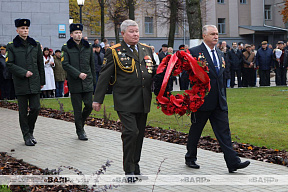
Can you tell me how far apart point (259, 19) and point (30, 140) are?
59.0 m

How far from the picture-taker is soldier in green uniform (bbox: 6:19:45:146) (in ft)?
33.6

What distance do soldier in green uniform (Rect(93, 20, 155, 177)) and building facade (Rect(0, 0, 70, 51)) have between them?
1991 centimetres

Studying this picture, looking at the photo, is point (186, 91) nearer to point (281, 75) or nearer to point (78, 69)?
point (78, 69)

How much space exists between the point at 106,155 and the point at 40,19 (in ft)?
61.7

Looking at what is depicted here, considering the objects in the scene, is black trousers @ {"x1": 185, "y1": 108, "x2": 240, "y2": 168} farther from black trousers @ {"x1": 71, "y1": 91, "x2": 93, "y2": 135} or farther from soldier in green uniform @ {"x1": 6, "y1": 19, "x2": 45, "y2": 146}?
soldier in green uniform @ {"x1": 6, "y1": 19, "x2": 45, "y2": 146}

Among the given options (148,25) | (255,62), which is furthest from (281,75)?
(148,25)

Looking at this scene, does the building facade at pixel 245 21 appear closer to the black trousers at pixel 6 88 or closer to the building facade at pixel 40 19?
the building facade at pixel 40 19

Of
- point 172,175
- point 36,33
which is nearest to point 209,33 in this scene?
point 172,175

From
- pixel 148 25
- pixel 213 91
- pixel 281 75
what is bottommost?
pixel 281 75

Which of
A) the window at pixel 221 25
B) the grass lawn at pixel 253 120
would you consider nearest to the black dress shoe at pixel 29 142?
A: the grass lawn at pixel 253 120

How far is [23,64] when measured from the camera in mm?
10312

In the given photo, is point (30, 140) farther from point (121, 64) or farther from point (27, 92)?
point (121, 64)

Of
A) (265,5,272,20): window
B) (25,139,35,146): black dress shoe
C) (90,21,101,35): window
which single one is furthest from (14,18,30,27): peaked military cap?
(265,5,272,20): window

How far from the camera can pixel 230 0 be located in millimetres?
64688
